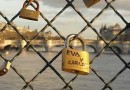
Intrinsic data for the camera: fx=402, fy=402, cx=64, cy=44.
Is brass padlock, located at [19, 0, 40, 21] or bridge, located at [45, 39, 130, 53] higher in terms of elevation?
brass padlock, located at [19, 0, 40, 21]

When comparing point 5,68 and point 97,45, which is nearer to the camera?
point 5,68

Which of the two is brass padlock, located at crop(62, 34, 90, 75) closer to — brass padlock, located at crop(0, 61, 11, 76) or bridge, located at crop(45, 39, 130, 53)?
brass padlock, located at crop(0, 61, 11, 76)

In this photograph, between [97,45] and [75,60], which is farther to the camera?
[97,45]

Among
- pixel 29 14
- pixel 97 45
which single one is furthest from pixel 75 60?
pixel 97 45

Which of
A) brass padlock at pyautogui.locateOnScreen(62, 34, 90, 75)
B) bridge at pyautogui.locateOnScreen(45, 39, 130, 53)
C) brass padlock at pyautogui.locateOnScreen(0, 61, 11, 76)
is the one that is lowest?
bridge at pyautogui.locateOnScreen(45, 39, 130, 53)

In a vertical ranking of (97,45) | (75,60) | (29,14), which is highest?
(29,14)

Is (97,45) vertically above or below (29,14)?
below


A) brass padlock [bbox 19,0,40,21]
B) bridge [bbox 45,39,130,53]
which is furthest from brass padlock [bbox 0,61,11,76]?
bridge [bbox 45,39,130,53]

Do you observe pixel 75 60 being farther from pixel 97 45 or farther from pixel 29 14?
pixel 97 45

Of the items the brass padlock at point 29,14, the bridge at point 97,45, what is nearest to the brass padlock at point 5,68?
the brass padlock at point 29,14

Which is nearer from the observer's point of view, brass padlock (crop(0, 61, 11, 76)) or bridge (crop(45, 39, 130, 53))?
brass padlock (crop(0, 61, 11, 76))

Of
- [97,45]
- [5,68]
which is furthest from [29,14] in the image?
[97,45]

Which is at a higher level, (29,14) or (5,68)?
(29,14)

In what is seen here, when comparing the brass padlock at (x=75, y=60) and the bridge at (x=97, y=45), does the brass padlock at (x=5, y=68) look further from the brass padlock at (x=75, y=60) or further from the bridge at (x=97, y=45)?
the bridge at (x=97, y=45)
